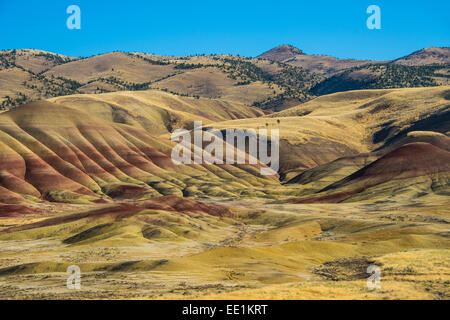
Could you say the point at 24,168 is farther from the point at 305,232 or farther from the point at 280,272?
the point at 280,272

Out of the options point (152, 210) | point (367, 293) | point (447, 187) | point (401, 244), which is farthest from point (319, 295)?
point (447, 187)

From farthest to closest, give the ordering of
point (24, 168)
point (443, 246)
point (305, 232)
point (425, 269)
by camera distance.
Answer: point (24, 168)
point (305, 232)
point (443, 246)
point (425, 269)

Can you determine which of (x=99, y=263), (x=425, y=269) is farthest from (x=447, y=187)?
(x=99, y=263)

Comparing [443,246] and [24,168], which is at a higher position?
[24,168]

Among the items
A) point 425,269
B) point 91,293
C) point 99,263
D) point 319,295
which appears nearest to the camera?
point 319,295

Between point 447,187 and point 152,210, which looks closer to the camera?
point 152,210

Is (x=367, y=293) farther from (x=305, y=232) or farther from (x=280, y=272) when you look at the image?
(x=305, y=232)

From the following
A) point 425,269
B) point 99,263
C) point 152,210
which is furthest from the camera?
point 152,210
